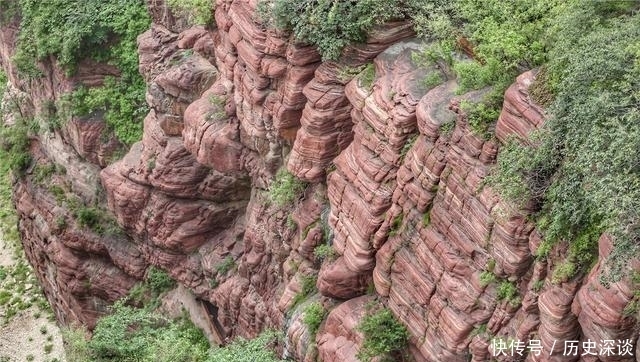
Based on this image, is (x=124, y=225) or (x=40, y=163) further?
(x=40, y=163)

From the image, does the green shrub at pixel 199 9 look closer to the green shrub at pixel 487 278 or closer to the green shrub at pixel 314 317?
the green shrub at pixel 314 317

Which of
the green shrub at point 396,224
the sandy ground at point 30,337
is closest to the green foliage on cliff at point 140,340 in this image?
the sandy ground at point 30,337

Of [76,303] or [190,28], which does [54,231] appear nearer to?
[76,303]

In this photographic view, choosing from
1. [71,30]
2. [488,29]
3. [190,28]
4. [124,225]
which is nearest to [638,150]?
[488,29]

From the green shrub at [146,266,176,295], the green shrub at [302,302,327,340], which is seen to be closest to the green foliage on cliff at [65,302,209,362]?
the green shrub at [146,266,176,295]

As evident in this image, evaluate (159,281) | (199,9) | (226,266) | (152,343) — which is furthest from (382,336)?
(159,281)

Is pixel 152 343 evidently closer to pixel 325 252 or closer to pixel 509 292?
pixel 325 252

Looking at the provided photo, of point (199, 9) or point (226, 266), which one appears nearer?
point (199, 9)
